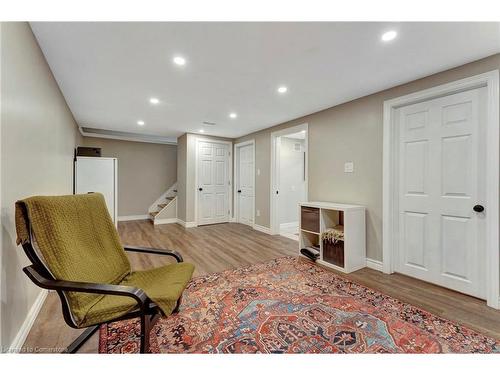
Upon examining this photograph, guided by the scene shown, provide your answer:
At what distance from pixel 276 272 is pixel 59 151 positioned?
123 inches

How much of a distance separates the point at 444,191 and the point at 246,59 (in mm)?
2376

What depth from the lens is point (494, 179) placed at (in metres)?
1.90

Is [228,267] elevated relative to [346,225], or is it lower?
lower

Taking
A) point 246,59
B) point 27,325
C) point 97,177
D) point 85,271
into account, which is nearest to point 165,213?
point 97,177

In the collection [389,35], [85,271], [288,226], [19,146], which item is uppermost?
[389,35]

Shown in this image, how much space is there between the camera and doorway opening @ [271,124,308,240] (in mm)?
4523

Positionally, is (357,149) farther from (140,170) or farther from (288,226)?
(140,170)

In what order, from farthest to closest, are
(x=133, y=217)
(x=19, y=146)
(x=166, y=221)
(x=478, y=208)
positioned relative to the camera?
(x=133, y=217) < (x=166, y=221) < (x=478, y=208) < (x=19, y=146)

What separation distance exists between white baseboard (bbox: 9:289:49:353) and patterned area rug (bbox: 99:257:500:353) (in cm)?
47

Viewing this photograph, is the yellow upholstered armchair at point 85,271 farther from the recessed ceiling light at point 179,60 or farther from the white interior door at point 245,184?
the white interior door at point 245,184

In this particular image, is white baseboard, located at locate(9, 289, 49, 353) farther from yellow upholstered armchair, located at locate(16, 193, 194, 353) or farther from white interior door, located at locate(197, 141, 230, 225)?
white interior door, located at locate(197, 141, 230, 225)

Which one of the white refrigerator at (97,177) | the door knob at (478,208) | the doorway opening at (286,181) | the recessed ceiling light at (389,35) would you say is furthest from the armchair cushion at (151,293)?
the doorway opening at (286,181)

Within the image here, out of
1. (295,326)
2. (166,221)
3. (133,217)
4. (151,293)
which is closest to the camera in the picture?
(151,293)

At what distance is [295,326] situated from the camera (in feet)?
5.39
